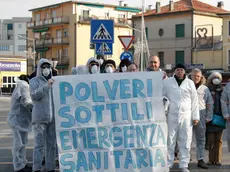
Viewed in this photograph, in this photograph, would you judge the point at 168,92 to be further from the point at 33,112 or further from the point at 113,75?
the point at 33,112

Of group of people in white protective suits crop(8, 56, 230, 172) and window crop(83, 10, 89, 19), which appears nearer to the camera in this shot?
group of people in white protective suits crop(8, 56, 230, 172)

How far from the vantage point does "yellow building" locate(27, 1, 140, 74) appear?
6919 cm

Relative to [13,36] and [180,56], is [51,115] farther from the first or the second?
[13,36]

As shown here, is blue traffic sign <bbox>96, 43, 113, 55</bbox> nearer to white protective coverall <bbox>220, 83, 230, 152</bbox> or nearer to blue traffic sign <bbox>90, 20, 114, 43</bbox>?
blue traffic sign <bbox>90, 20, 114, 43</bbox>

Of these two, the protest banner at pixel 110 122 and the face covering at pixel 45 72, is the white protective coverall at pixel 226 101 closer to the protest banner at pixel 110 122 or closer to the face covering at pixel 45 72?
the protest banner at pixel 110 122

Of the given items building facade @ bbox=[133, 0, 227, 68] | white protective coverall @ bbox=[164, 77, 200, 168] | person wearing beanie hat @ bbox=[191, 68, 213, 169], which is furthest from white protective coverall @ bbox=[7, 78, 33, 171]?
building facade @ bbox=[133, 0, 227, 68]

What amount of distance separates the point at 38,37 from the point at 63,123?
71.7 m

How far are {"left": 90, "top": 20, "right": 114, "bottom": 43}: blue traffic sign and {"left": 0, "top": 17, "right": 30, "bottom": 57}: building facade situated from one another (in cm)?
10166

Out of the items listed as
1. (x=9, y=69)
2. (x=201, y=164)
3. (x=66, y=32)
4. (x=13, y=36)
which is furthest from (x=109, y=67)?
(x=13, y=36)

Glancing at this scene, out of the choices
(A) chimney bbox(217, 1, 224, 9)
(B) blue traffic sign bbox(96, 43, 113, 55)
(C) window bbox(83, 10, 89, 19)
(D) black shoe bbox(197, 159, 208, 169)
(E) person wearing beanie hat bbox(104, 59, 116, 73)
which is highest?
(A) chimney bbox(217, 1, 224, 9)

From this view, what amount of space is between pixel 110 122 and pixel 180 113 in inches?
58.5

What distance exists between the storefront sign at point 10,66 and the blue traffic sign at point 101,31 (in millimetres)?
51160

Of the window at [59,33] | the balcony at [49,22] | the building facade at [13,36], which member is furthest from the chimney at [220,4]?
the building facade at [13,36]

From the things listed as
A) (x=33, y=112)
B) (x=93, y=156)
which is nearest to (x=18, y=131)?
(x=33, y=112)
